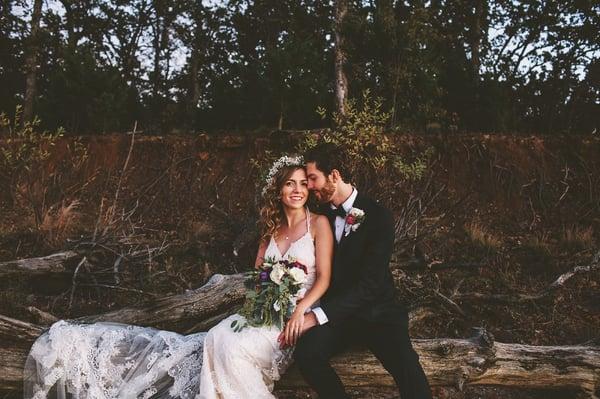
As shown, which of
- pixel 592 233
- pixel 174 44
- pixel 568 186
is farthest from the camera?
pixel 174 44

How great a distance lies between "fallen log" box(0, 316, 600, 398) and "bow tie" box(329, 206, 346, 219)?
1.10 m

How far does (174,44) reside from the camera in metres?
20.2

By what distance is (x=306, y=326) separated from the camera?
370 centimetres

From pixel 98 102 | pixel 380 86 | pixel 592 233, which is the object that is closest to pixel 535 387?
pixel 592 233

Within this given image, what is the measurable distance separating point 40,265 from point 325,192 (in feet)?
14.1

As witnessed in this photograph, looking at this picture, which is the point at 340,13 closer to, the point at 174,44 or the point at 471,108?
the point at 471,108

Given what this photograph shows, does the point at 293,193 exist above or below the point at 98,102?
below

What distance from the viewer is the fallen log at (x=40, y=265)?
249 inches

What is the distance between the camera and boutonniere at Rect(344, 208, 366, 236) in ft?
13.0

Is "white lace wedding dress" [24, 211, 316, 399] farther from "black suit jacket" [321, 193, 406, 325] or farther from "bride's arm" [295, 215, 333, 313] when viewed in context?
"black suit jacket" [321, 193, 406, 325]

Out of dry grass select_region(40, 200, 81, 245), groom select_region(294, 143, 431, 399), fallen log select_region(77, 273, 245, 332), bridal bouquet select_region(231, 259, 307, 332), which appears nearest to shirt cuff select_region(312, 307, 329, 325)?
groom select_region(294, 143, 431, 399)

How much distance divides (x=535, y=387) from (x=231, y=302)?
116 inches

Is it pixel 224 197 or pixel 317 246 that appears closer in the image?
pixel 317 246

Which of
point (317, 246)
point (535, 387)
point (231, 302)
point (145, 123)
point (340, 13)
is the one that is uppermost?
point (340, 13)
